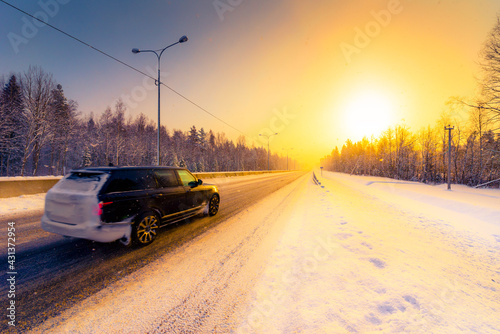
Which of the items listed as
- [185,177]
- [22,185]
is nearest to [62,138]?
[22,185]

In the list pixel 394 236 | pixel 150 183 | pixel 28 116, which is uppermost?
pixel 28 116

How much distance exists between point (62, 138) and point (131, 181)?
38.3 meters

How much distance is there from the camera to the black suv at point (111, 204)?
3.47 meters

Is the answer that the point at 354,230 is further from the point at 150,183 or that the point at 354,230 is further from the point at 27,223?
the point at 27,223

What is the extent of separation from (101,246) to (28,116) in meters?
33.4

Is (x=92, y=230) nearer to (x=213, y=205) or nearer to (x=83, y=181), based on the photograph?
(x=83, y=181)

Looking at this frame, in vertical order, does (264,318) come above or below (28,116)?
below

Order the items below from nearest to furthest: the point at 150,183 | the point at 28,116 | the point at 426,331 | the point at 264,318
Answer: the point at 426,331
the point at 264,318
the point at 150,183
the point at 28,116

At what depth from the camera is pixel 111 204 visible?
3.60m

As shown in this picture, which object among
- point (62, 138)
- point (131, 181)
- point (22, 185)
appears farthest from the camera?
point (62, 138)

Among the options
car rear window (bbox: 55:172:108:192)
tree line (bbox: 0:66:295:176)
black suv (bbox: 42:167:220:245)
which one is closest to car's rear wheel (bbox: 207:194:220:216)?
black suv (bbox: 42:167:220:245)

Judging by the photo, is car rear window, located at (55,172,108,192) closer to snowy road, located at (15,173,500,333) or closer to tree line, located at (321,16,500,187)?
snowy road, located at (15,173,500,333)

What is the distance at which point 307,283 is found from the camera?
2793 millimetres

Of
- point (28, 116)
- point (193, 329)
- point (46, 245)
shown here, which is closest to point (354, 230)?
point (193, 329)
